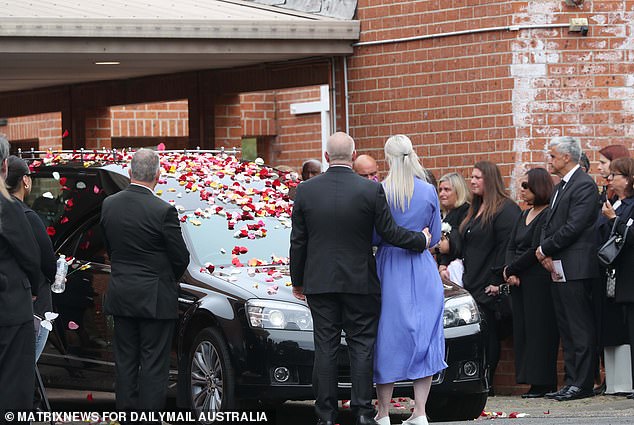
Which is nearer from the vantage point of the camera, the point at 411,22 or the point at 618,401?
the point at 618,401

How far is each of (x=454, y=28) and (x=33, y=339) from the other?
7317 mm

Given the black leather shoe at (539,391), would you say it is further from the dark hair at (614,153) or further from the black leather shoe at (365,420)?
the black leather shoe at (365,420)

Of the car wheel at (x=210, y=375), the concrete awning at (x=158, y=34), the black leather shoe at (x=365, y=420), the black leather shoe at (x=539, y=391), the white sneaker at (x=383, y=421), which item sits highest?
the concrete awning at (x=158, y=34)

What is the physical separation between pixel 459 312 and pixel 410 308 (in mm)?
908

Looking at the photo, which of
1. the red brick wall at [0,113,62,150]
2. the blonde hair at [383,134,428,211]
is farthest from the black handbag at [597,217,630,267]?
the red brick wall at [0,113,62,150]

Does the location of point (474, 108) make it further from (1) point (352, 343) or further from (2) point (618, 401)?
(1) point (352, 343)

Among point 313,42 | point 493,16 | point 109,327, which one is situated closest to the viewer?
point 109,327

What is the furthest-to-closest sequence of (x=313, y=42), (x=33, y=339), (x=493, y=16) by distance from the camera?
1. (x=313, y=42)
2. (x=493, y=16)
3. (x=33, y=339)

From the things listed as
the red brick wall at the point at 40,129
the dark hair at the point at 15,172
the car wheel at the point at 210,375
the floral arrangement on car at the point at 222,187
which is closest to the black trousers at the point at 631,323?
the floral arrangement on car at the point at 222,187

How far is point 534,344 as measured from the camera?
12883mm

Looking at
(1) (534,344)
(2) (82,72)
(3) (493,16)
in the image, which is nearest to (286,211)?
(1) (534,344)

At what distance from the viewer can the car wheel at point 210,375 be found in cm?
1016

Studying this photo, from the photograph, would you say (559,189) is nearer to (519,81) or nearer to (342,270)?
(519,81)

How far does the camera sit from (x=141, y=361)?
31.0 feet
